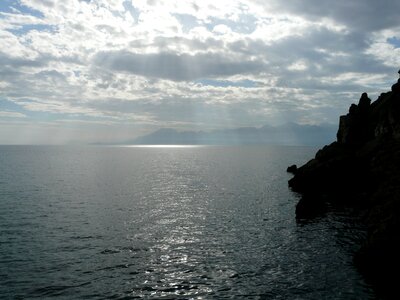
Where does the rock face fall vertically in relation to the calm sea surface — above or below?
above

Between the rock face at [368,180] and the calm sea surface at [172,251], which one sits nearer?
the calm sea surface at [172,251]

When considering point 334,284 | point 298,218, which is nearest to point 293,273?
point 334,284

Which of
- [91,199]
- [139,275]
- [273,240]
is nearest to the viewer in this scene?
[139,275]

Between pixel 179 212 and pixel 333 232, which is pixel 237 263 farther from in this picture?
pixel 179 212

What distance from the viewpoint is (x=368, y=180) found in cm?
7081

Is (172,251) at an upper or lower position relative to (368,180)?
lower

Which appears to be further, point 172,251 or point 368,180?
point 368,180

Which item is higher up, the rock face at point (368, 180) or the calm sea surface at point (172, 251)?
the rock face at point (368, 180)

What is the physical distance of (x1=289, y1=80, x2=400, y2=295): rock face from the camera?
29.1m

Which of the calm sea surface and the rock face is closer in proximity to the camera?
the calm sea surface

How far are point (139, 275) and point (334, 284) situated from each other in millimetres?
16643

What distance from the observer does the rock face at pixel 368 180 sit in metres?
29.1

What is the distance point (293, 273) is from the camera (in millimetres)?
29953

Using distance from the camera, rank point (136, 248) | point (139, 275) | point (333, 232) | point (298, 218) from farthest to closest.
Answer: point (298, 218) < point (333, 232) < point (136, 248) < point (139, 275)
